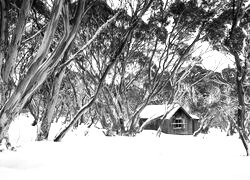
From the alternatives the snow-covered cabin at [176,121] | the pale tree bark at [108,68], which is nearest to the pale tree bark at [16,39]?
the pale tree bark at [108,68]

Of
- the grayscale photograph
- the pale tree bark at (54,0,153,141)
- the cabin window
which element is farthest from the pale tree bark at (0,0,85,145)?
the cabin window

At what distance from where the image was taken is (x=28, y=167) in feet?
13.3

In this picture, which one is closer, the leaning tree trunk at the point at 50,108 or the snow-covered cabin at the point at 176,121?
the leaning tree trunk at the point at 50,108

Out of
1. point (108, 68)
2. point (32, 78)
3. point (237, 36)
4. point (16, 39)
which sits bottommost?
point (32, 78)

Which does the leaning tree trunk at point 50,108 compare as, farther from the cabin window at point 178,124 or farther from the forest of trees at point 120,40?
the cabin window at point 178,124

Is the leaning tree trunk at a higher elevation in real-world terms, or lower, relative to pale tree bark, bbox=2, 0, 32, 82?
lower

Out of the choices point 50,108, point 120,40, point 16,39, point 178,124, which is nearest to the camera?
point 16,39

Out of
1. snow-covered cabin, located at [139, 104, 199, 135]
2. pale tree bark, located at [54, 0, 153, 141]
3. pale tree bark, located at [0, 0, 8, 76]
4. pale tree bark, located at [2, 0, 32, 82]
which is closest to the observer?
pale tree bark, located at [2, 0, 32, 82]

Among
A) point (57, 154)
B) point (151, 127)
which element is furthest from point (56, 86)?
point (151, 127)

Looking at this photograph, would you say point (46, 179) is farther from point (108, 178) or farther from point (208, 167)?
point (208, 167)

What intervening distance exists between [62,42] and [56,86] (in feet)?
10.6

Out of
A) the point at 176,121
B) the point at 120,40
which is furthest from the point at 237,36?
the point at 176,121

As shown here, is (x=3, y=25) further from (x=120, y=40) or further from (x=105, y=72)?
(x=120, y=40)

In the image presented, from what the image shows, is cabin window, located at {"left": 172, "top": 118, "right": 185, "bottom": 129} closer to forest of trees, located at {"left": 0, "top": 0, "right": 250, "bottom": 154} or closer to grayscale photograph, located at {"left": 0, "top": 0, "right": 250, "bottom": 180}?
grayscale photograph, located at {"left": 0, "top": 0, "right": 250, "bottom": 180}
